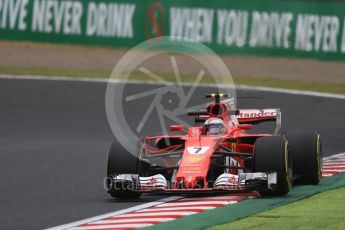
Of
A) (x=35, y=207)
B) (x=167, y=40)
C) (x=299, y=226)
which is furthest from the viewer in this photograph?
(x=167, y=40)

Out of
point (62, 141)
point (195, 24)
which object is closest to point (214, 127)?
point (62, 141)

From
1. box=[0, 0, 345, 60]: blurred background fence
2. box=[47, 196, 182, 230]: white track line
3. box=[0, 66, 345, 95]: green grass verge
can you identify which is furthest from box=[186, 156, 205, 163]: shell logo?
box=[0, 0, 345, 60]: blurred background fence

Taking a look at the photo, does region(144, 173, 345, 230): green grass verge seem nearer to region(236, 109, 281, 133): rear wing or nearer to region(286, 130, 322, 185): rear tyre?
region(286, 130, 322, 185): rear tyre

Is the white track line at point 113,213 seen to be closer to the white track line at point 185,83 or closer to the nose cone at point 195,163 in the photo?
the nose cone at point 195,163

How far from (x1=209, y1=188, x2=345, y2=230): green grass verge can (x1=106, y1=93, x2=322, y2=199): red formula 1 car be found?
2.04ft

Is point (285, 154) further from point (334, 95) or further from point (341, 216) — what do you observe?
point (334, 95)

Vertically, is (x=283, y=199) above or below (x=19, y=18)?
below

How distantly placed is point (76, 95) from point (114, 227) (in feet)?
51.6

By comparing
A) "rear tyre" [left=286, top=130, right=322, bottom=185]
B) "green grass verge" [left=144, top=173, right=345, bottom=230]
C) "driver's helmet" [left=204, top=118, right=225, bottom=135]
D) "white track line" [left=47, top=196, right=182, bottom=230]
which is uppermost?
"driver's helmet" [left=204, top=118, right=225, bottom=135]

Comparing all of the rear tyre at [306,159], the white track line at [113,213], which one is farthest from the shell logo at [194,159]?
the rear tyre at [306,159]

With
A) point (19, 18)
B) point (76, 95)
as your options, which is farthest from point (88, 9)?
point (76, 95)

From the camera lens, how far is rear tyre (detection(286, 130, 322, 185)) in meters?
14.3

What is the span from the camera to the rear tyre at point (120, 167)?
44.6 ft

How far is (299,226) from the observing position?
431 inches
